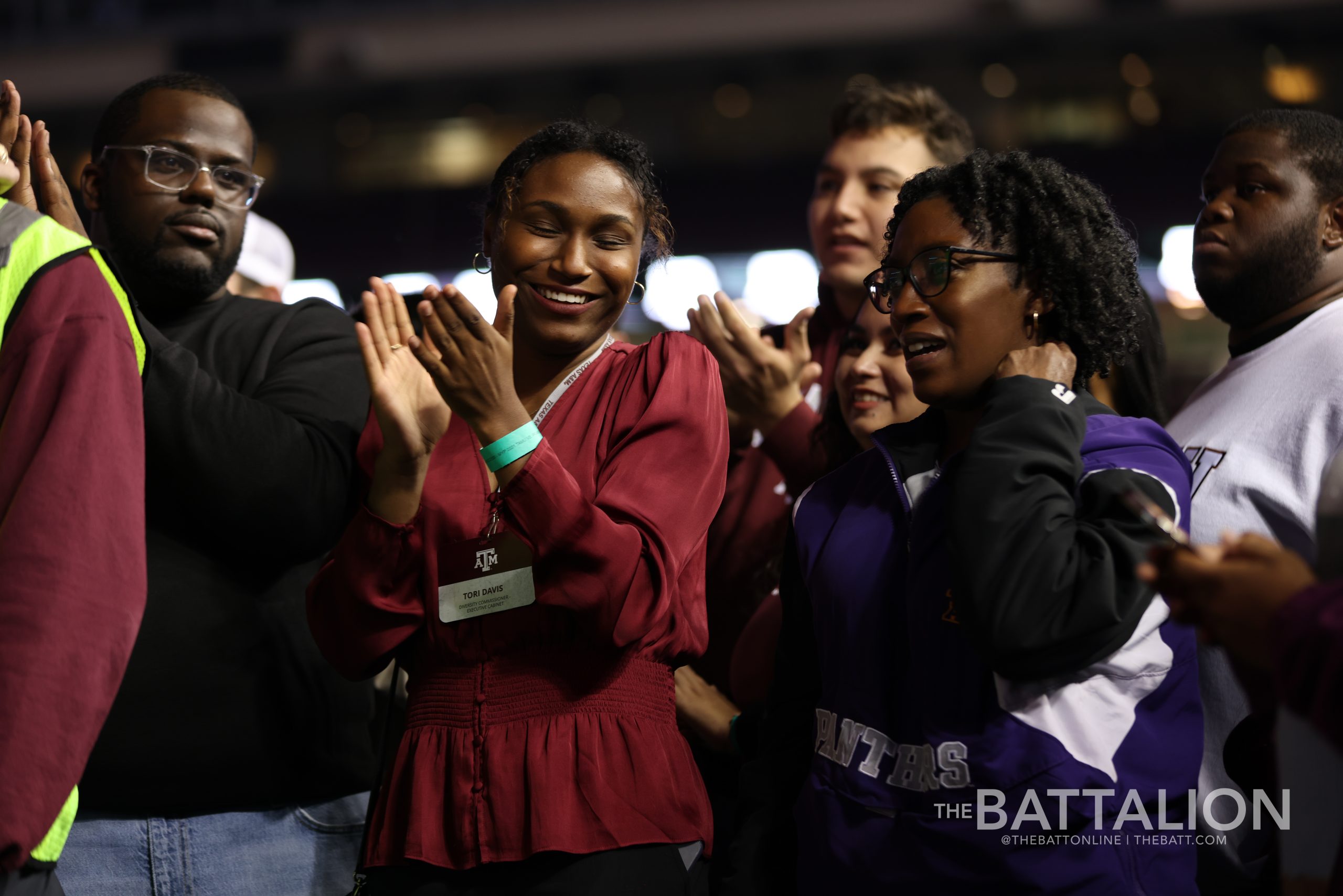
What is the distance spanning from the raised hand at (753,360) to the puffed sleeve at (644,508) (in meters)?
0.51

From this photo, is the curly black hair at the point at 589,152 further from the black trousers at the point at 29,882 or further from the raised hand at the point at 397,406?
the black trousers at the point at 29,882

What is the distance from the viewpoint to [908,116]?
2.91 meters

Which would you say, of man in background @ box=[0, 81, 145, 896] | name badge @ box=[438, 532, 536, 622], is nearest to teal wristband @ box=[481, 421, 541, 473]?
name badge @ box=[438, 532, 536, 622]

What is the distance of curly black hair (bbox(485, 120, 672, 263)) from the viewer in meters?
1.86

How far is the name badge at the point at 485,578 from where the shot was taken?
1567 mm

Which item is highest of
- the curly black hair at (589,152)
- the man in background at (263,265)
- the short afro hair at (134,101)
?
the man in background at (263,265)

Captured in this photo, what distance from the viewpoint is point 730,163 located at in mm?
10891

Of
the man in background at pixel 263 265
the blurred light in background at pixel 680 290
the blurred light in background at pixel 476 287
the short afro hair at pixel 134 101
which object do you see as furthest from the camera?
the blurred light in background at pixel 680 290

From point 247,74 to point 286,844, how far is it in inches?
436

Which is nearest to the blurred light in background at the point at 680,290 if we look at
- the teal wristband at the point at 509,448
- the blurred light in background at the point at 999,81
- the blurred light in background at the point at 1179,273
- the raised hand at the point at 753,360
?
the blurred light in background at the point at 999,81

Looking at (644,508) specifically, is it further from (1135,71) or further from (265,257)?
(1135,71)

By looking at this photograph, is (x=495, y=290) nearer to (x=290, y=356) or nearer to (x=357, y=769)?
(x=290, y=356)

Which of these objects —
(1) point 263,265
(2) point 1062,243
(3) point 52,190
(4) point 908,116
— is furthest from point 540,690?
(1) point 263,265

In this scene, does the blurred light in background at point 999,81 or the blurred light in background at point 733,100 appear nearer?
the blurred light in background at point 999,81
